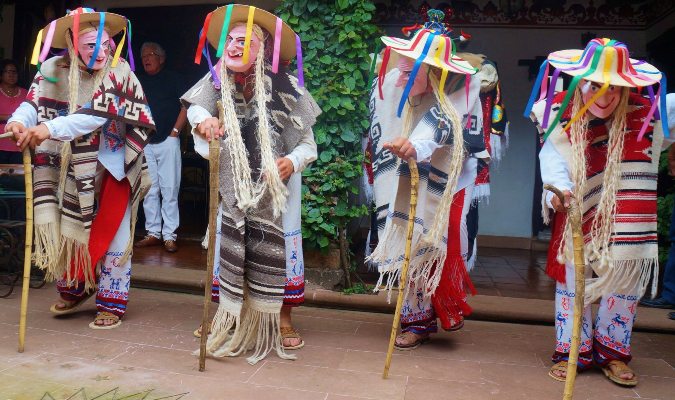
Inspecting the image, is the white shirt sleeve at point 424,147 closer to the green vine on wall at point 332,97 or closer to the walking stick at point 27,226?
the green vine on wall at point 332,97

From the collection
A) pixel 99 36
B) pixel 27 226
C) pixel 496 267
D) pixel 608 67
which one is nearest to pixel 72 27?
pixel 99 36

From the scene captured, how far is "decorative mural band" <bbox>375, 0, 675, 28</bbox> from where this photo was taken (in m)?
6.94

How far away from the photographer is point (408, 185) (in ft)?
11.9

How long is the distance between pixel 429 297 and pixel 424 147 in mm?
986

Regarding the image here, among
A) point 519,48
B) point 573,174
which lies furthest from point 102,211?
point 519,48

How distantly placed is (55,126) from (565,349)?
298 centimetres

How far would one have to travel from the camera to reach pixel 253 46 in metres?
3.49

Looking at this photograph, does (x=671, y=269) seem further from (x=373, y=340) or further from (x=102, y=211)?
(x=102, y=211)

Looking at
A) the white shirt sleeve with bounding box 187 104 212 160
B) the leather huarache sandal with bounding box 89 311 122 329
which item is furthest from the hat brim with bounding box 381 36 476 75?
the leather huarache sandal with bounding box 89 311 122 329

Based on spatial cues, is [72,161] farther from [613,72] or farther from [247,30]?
[613,72]

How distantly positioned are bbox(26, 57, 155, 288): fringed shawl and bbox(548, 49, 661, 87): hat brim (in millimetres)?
2422

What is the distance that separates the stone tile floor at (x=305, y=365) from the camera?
3.07 m

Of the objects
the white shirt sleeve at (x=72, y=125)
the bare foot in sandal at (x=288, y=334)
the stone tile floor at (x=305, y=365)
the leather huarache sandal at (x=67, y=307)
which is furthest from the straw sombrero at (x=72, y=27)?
the bare foot in sandal at (x=288, y=334)

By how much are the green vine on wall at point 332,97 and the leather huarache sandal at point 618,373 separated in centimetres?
212
